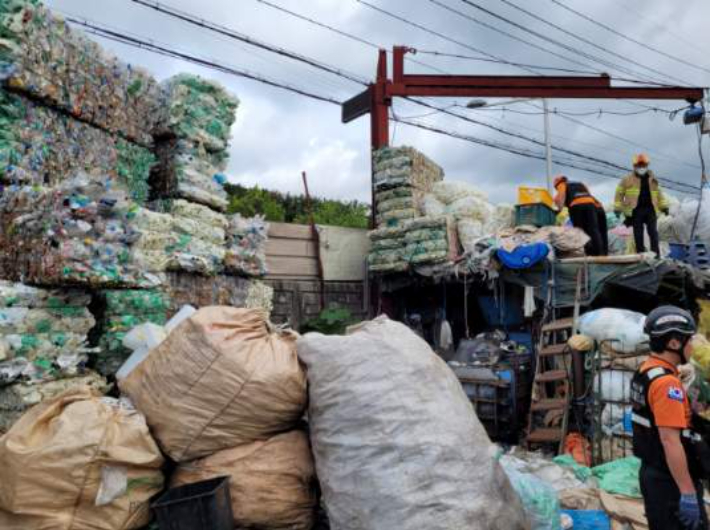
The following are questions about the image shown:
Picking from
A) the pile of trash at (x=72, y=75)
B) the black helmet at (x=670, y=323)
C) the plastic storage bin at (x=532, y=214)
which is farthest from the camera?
the plastic storage bin at (x=532, y=214)

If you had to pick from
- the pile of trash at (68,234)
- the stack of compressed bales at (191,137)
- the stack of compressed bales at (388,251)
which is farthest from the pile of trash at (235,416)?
the stack of compressed bales at (388,251)

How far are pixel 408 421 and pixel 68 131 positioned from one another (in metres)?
3.29

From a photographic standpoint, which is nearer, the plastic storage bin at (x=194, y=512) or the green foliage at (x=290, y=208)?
the plastic storage bin at (x=194, y=512)

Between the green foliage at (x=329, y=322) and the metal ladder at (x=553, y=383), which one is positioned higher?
the green foliage at (x=329, y=322)

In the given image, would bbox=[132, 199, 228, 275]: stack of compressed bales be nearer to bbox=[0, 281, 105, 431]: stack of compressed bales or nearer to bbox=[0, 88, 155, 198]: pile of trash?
bbox=[0, 88, 155, 198]: pile of trash

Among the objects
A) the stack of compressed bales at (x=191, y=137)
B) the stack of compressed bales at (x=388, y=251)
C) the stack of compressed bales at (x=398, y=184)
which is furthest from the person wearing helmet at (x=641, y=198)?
the stack of compressed bales at (x=191, y=137)

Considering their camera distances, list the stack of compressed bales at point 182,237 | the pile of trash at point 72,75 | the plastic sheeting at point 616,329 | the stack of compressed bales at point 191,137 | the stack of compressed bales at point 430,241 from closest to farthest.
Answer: the pile of trash at point 72,75 → the stack of compressed bales at point 182,237 → the stack of compressed bales at point 191,137 → the plastic sheeting at point 616,329 → the stack of compressed bales at point 430,241

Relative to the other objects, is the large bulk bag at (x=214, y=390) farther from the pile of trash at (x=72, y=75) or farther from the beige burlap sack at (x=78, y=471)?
the pile of trash at (x=72, y=75)

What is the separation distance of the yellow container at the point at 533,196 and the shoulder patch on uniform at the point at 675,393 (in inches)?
243

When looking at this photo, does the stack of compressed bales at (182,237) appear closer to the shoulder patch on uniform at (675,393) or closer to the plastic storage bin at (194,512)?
the plastic storage bin at (194,512)

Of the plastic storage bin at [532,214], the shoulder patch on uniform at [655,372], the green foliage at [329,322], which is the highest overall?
the plastic storage bin at [532,214]

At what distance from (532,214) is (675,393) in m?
6.09

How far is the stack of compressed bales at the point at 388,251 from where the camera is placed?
333 inches

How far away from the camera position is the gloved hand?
2178 millimetres
